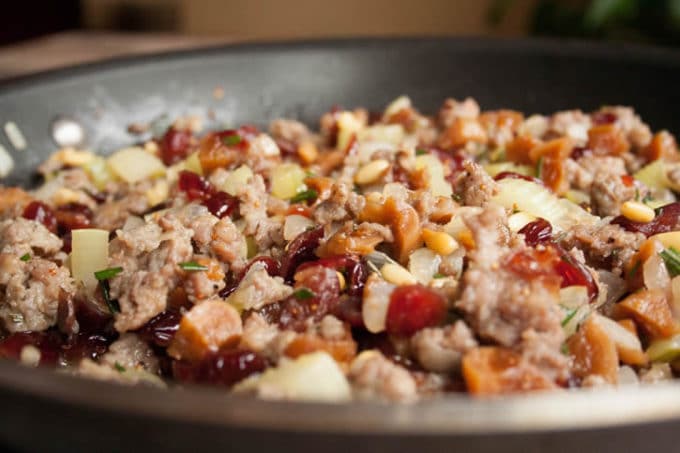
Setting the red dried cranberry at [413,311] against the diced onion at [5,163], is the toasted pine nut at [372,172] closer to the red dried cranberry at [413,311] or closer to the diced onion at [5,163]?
the red dried cranberry at [413,311]

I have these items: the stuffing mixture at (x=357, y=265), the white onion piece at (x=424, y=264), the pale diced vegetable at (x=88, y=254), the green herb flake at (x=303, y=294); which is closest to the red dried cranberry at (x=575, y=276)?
the stuffing mixture at (x=357, y=265)

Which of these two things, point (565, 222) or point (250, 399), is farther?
point (565, 222)

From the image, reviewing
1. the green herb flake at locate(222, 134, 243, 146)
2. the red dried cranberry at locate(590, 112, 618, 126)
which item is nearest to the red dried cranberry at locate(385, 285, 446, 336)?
the green herb flake at locate(222, 134, 243, 146)

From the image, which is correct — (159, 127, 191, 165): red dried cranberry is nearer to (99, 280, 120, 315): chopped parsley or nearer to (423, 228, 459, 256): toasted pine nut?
(99, 280, 120, 315): chopped parsley

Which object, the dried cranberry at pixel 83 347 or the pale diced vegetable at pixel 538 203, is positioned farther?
the pale diced vegetable at pixel 538 203

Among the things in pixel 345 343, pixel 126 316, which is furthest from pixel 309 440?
pixel 126 316

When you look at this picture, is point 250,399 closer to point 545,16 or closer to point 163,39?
point 163,39
